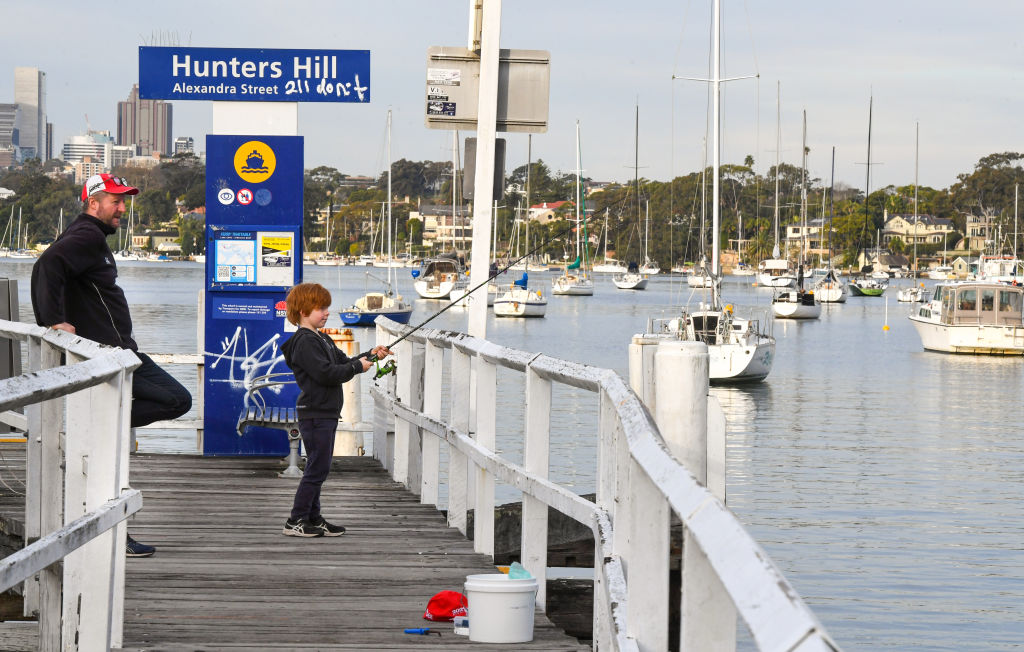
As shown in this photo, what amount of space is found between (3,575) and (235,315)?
7583mm

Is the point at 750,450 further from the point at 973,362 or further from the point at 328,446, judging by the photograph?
the point at 973,362

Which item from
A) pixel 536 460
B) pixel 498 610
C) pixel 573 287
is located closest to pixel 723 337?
pixel 536 460

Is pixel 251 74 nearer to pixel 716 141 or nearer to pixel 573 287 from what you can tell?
pixel 716 141

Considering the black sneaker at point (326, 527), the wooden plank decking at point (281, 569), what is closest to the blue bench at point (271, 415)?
the wooden plank decking at point (281, 569)

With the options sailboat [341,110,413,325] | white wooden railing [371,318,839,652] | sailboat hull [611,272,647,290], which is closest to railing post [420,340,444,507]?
white wooden railing [371,318,839,652]

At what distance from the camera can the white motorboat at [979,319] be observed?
5659 centimetres

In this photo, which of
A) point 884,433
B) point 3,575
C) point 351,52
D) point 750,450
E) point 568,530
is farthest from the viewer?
point 884,433

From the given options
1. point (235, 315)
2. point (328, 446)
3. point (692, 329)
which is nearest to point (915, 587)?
point (235, 315)

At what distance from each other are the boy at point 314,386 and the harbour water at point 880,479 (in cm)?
782

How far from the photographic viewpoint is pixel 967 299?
189 feet

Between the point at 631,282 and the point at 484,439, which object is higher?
the point at 484,439

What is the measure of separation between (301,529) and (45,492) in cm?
268

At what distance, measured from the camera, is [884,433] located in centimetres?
3441

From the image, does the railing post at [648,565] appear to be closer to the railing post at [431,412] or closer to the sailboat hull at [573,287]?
the railing post at [431,412]
